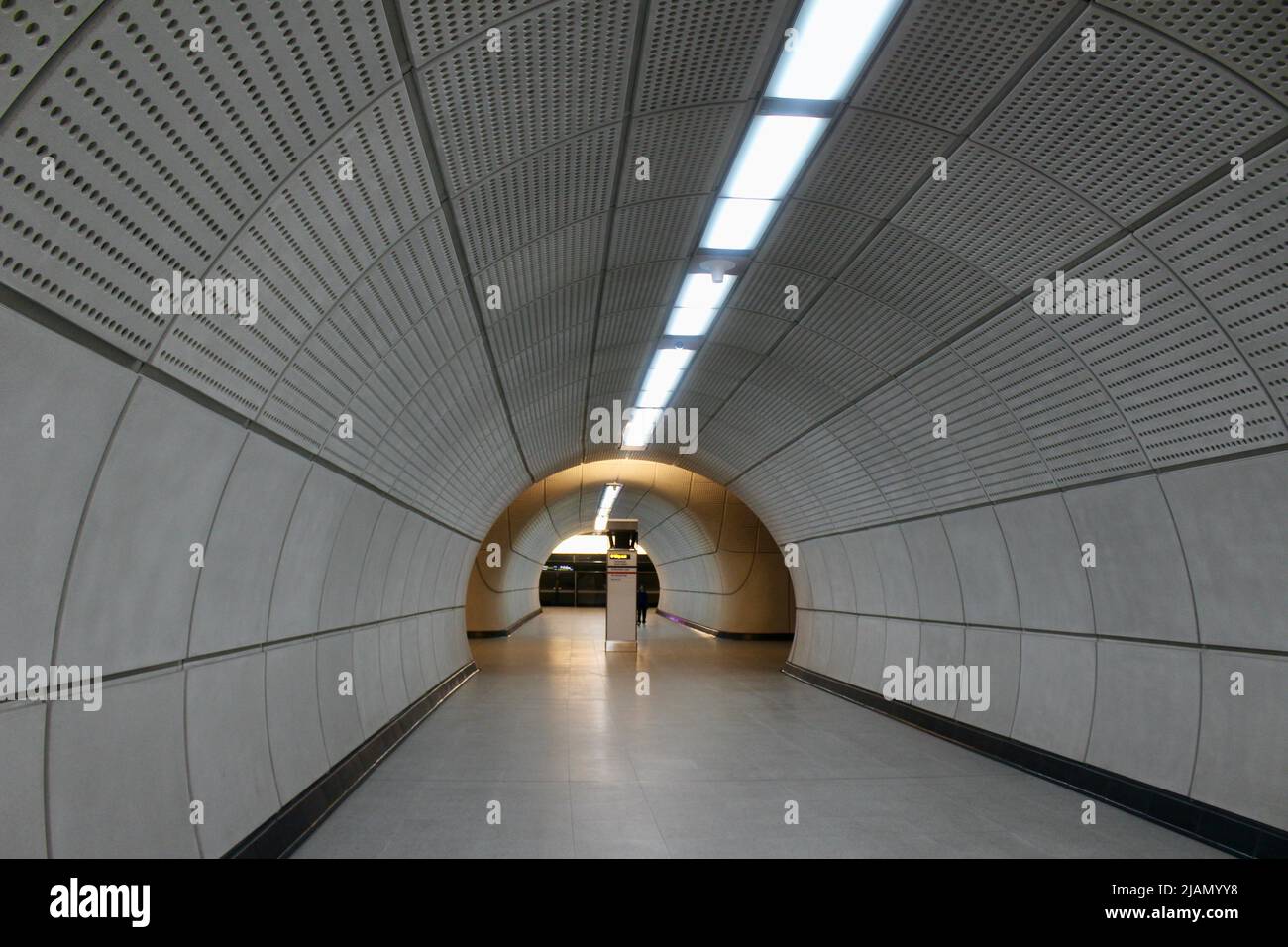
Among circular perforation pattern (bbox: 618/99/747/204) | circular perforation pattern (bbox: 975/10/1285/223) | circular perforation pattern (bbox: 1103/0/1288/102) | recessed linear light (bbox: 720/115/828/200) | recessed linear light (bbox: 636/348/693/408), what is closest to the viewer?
circular perforation pattern (bbox: 1103/0/1288/102)

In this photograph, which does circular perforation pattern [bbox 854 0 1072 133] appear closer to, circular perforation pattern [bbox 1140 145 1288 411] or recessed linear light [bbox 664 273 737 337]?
circular perforation pattern [bbox 1140 145 1288 411]

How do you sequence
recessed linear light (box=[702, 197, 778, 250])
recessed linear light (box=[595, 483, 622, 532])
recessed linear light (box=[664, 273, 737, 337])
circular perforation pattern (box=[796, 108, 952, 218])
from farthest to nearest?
recessed linear light (box=[595, 483, 622, 532]) < recessed linear light (box=[664, 273, 737, 337]) < recessed linear light (box=[702, 197, 778, 250]) < circular perforation pattern (box=[796, 108, 952, 218])

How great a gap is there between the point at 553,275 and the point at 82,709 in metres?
6.09

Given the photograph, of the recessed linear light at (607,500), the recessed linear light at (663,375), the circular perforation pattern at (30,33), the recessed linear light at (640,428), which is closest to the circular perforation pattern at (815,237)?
the recessed linear light at (663,375)

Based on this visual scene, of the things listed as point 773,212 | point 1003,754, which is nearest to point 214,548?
point 773,212

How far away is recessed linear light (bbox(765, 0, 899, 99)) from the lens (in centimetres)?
568

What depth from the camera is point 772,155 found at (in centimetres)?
762

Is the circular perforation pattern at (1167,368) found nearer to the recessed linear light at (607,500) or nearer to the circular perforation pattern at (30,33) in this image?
the circular perforation pattern at (30,33)

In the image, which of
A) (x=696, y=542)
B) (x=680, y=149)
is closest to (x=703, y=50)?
(x=680, y=149)

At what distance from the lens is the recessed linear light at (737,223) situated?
8664 mm

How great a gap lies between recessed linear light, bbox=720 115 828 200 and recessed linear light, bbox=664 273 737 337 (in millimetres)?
2250

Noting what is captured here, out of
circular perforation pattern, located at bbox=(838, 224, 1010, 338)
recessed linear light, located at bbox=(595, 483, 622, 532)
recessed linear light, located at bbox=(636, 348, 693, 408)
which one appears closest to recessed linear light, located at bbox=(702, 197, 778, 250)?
circular perforation pattern, located at bbox=(838, 224, 1010, 338)

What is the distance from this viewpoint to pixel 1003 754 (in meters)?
11.3

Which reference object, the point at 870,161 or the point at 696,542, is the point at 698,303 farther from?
the point at 696,542
